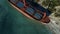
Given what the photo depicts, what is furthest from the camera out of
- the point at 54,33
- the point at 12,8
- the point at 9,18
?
the point at 12,8

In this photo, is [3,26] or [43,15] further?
[43,15]

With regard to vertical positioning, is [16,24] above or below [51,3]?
below

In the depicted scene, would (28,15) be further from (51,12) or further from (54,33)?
(54,33)

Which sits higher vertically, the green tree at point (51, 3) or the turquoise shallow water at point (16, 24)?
the green tree at point (51, 3)

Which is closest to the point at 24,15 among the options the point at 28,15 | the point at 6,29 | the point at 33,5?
the point at 28,15

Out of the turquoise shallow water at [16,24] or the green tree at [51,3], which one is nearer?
the turquoise shallow water at [16,24]

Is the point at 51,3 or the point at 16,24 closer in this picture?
the point at 16,24

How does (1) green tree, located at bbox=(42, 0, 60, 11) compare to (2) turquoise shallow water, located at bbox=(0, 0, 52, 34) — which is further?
(1) green tree, located at bbox=(42, 0, 60, 11)

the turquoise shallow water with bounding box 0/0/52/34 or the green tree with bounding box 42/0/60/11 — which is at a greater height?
the green tree with bounding box 42/0/60/11
